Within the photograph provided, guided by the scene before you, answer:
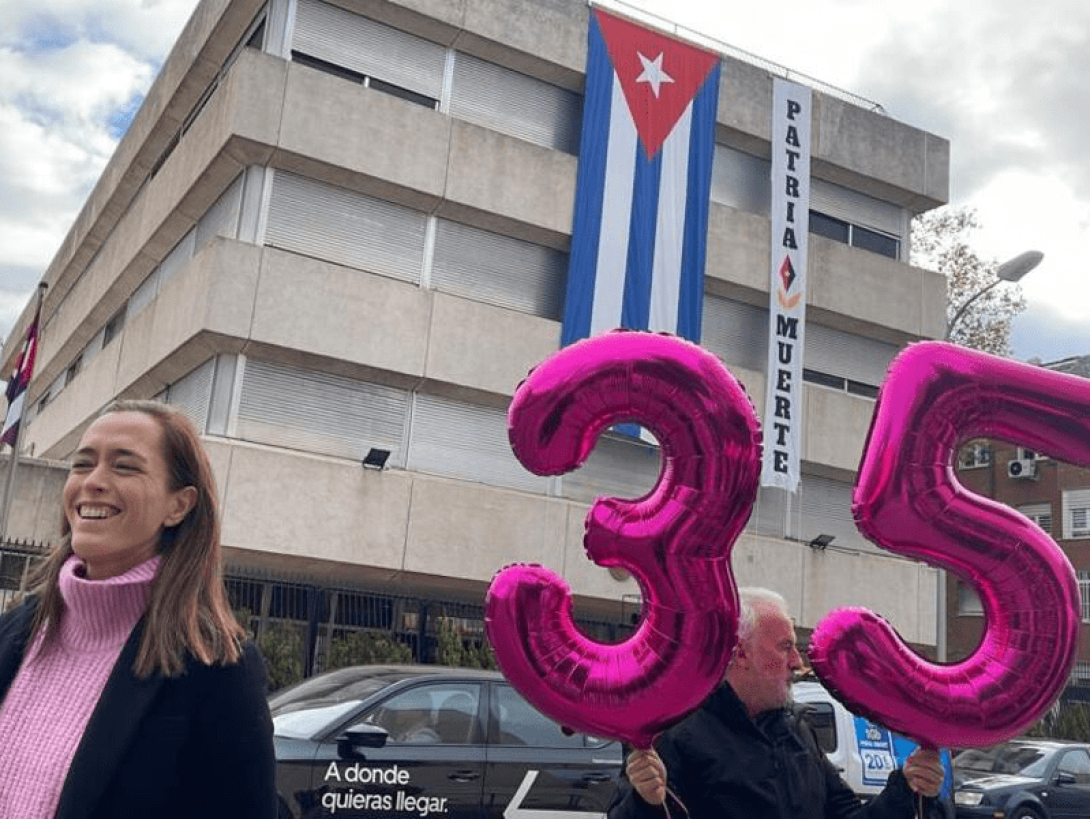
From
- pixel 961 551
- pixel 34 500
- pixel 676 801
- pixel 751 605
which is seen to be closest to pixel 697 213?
pixel 34 500

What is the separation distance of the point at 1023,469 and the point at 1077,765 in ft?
83.0

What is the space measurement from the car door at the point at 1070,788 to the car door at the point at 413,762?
8956mm

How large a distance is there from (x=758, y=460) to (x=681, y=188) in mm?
17294

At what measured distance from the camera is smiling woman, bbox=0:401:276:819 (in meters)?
1.96

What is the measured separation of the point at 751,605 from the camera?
3424 mm

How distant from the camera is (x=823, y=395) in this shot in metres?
21.9

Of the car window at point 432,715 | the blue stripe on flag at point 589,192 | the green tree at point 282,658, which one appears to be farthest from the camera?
the blue stripe on flag at point 589,192

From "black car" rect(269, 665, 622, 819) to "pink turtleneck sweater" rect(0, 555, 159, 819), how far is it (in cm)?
491

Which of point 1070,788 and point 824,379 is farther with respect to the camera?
point 824,379

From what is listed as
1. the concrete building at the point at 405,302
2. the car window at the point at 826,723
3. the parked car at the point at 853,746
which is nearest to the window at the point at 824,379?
the concrete building at the point at 405,302

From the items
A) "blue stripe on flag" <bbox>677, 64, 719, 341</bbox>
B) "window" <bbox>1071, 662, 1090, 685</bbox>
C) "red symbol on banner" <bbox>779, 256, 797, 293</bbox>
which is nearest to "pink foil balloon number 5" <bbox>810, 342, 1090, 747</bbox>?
"blue stripe on flag" <bbox>677, 64, 719, 341</bbox>

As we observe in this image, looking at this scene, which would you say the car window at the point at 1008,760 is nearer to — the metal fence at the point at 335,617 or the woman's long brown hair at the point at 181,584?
the metal fence at the point at 335,617

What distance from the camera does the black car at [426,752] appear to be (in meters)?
6.85

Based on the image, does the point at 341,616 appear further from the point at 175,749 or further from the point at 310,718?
the point at 175,749
